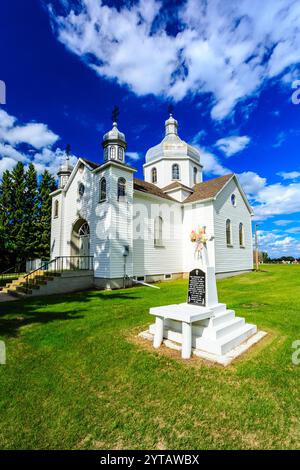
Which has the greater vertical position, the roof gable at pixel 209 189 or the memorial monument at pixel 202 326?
the roof gable at pixel 209 189

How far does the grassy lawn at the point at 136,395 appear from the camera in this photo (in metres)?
2.92

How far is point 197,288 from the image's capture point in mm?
5793

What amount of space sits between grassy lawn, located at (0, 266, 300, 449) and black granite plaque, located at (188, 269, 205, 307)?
132 centimetres

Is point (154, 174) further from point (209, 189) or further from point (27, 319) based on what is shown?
point (27, 319)

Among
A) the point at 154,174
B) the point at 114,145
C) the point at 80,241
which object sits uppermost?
the point at 154,174

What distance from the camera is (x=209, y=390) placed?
12.3ft

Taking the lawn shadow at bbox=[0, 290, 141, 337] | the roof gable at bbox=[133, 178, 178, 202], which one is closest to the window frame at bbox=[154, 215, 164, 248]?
the roof gable at bbox=[133, 178, 178, 202]

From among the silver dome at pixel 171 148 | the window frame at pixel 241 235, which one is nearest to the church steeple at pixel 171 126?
the silver dome at pixel 171 148

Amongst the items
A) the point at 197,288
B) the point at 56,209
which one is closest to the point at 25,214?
the point at 56,209

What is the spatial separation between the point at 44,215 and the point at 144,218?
17.9 meters

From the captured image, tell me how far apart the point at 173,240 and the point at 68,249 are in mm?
7916

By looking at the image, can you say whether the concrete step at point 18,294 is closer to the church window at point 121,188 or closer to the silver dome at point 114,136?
the church window at point 121,188

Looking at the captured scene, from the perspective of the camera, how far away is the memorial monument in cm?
483

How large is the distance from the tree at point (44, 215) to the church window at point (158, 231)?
52.2 feet
